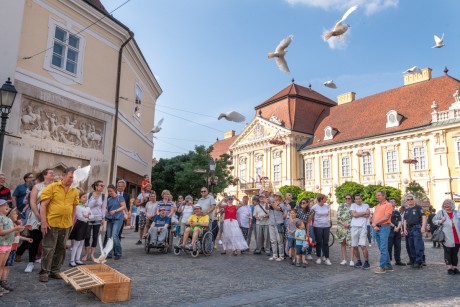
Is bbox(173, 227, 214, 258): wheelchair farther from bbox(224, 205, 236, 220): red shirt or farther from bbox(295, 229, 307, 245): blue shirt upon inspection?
bbox(295, 229, 307, 245): blue shirt

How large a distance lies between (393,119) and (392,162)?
185 inches

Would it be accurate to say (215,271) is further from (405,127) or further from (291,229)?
(405,127)

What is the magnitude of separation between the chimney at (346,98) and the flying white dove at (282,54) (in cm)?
4206

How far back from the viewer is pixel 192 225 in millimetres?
10148

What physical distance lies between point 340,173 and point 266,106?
1632 centimetres

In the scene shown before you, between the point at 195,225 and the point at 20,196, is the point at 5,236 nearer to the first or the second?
the point at 20,196

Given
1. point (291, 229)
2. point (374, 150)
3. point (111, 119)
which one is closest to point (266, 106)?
point (374, 150)

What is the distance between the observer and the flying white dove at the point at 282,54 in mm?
9750

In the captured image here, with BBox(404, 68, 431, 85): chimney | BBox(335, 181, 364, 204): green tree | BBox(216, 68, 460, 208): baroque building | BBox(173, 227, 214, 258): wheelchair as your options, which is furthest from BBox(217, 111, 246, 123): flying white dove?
BBox(404, 68, 431, 85): chimney

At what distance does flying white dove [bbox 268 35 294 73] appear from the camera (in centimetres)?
975

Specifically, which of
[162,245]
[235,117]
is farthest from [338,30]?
[162,245]

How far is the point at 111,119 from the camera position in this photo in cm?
1462

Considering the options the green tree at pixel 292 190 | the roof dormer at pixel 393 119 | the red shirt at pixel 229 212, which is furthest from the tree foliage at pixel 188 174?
the roof dormer at pixel 393 119

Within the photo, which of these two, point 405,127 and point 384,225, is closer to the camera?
point 384,225
